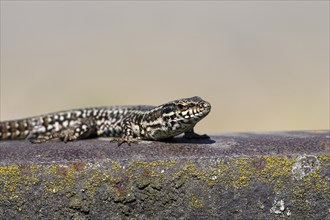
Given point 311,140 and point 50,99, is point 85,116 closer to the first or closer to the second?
point 311,140

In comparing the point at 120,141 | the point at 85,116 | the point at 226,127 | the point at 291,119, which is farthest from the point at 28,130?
the point at 291,119

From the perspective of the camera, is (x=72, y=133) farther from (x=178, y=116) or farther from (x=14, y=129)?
(x=178, y=116)

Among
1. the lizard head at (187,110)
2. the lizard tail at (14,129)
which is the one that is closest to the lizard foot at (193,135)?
the lizard head at (187,110)

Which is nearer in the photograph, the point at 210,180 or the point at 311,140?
the point at 210,180

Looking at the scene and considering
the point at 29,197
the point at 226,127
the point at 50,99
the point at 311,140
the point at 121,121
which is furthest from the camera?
the point at 50,99

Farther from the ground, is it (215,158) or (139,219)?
(215,158)

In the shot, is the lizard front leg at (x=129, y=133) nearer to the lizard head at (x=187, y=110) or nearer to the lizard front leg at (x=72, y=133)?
the lizard head at (x=187, y=110)

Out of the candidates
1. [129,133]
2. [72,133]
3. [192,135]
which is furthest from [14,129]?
[192,135]
